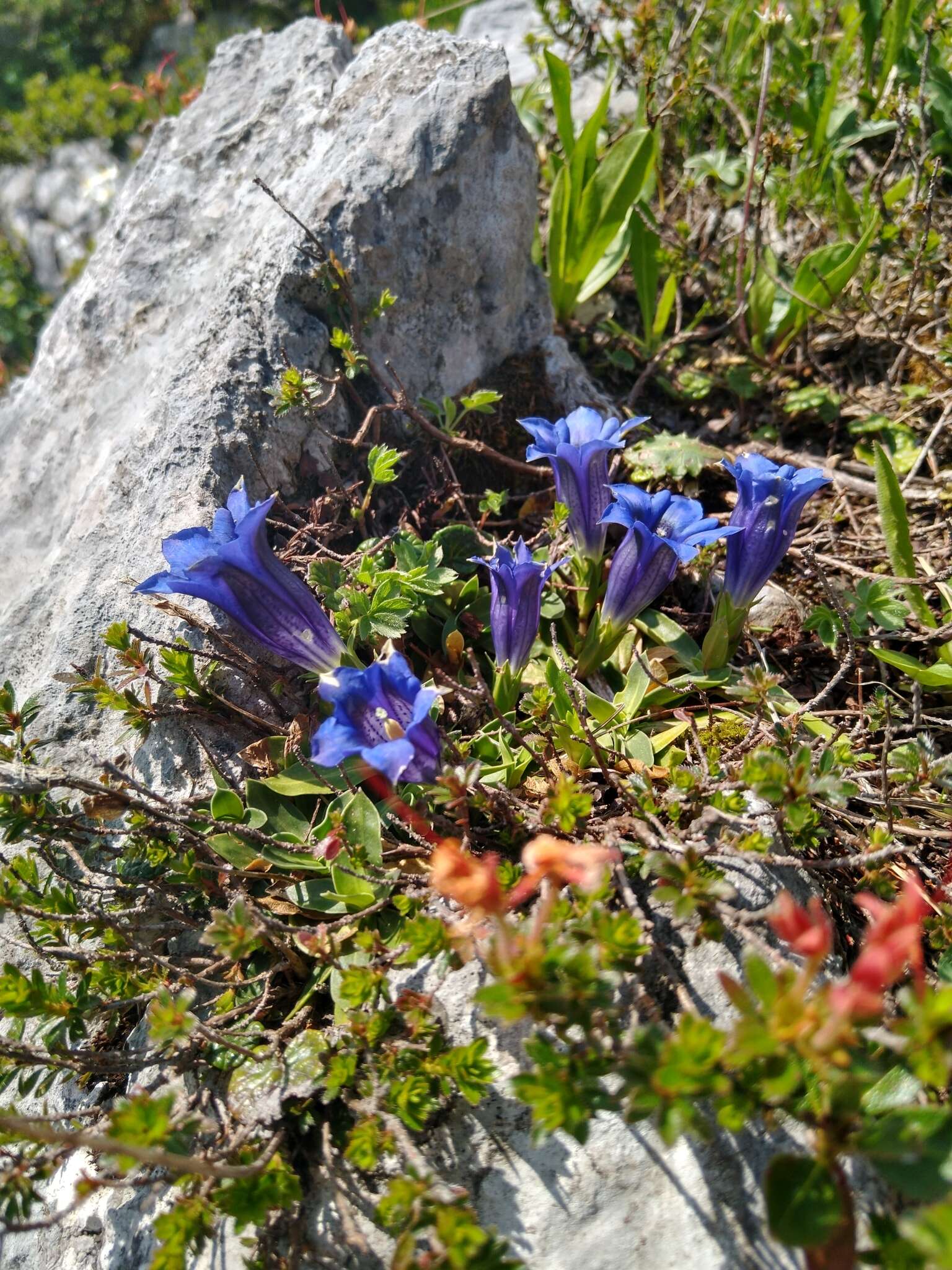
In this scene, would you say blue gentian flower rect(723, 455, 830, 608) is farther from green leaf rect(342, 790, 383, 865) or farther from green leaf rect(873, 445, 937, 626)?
green leaf rect(342, 790, 383, 865)

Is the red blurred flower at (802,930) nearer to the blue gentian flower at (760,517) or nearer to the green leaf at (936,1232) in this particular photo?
the green leaf at (936,1232)

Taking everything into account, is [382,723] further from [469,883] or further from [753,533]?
[753,533]

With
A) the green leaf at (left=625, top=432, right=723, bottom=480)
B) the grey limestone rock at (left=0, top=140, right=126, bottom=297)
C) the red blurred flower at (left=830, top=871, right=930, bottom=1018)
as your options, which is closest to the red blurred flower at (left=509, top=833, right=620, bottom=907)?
the red blurred flower at (left=830, top=871, right=930, bottom=1018)

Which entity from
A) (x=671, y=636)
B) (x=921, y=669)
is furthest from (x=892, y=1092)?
(x=671, y=636)

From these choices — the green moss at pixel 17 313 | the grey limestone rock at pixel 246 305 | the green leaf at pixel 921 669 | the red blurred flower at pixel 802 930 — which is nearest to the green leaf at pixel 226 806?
the grey limestone rock at pixel 246 305

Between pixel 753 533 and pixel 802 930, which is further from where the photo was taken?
pixel 753 533
